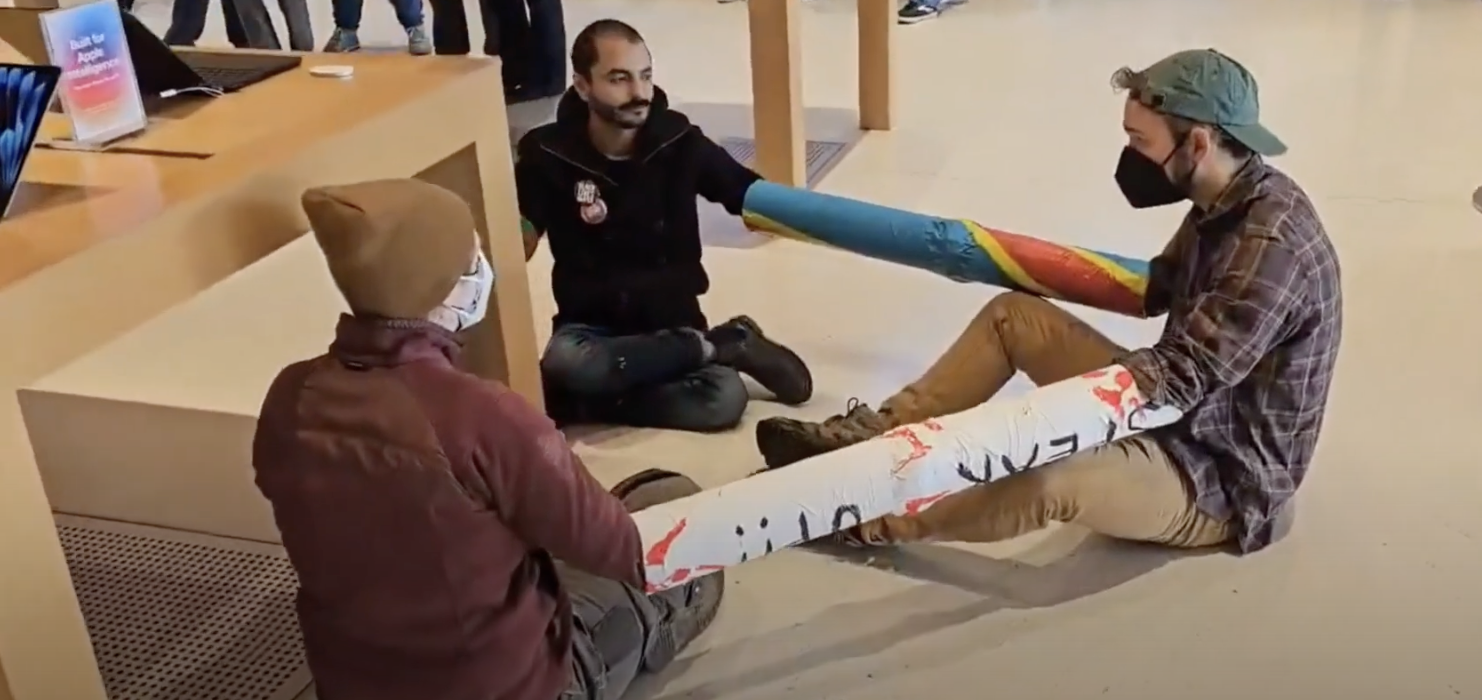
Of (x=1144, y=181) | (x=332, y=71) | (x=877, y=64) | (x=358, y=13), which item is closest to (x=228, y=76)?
(x=332, y=71)

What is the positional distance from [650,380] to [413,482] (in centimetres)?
97

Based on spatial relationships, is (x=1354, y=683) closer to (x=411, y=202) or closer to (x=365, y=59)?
(x=411, y=202)

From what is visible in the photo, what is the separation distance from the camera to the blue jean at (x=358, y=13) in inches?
175

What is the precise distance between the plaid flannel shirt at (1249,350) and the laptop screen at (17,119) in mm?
1097

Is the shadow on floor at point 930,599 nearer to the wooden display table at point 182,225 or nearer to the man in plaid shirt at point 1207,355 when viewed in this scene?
the man in plaid shirt at point 1207,355

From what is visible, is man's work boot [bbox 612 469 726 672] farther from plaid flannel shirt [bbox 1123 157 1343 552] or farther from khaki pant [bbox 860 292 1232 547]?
plaid flannel shirt [bbox 1123 157 1343 552]

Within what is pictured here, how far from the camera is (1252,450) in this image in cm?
167

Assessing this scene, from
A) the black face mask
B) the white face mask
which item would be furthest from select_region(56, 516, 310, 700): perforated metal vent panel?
the black face mask

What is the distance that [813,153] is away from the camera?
3.31m

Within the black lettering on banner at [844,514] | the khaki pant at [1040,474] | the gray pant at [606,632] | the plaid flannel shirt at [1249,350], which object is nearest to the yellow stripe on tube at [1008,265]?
the khaki pant at [1040,474]

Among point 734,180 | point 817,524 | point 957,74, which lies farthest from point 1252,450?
point 957,74

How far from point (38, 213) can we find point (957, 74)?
3.03 m

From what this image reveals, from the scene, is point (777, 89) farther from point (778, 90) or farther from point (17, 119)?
point (17, 119)

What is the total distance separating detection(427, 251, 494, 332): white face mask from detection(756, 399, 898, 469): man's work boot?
25.8 inches
